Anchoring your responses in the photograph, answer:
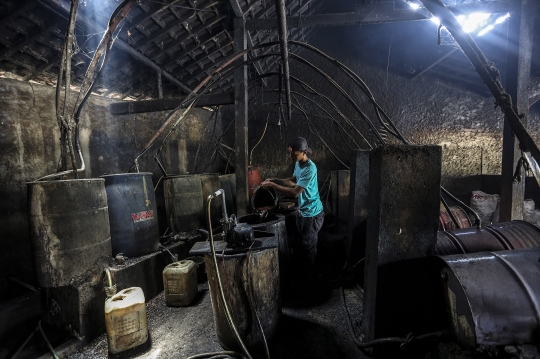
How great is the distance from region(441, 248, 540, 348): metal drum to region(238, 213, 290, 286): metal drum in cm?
209

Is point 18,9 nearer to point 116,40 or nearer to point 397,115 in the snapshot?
point 116,40

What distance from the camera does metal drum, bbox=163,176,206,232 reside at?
4773mm

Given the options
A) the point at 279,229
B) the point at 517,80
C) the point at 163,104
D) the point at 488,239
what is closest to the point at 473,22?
the point at 517,80

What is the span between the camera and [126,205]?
11.7 feet

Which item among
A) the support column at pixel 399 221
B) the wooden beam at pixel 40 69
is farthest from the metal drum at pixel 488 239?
the wooden beam at pixel 40 69

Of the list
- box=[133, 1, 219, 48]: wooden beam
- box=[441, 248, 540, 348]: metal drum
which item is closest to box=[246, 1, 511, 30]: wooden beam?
box=[133, 1, 219, 48]: wooden beam

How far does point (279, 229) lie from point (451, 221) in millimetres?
3697

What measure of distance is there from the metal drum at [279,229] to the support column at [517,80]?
441 centimetres

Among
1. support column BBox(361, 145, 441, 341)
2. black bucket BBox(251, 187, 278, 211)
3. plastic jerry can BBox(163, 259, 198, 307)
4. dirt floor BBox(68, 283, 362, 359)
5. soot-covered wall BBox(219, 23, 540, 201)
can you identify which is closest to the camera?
support column BBox(361, 145, 441, 341)

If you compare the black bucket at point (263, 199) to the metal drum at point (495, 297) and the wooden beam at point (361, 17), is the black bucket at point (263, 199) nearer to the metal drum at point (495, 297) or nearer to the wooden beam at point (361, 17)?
the metal drum at point (495, 297)

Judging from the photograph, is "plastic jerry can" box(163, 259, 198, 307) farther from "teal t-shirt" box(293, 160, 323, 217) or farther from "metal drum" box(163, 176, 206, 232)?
"teal t-shirt" box(293, 160, 323, 217)

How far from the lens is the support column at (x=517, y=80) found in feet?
15.0

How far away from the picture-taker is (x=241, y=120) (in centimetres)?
477

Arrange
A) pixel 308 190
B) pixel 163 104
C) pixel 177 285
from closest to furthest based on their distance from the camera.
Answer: pixel 177 285, pixel 308 190, pixel 163 104
